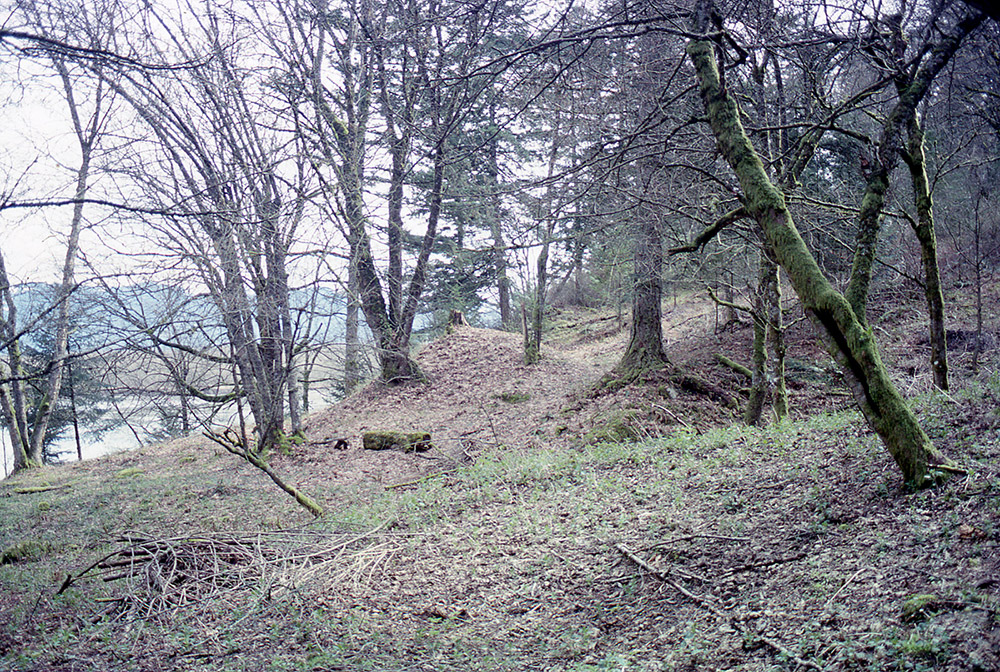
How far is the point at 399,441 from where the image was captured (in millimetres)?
11648

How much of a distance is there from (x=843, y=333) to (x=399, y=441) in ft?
29.2

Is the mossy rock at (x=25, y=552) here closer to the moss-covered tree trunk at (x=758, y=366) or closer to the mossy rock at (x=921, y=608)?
the mossy rock at (x=921, y=608)

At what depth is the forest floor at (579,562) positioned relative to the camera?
321 cm

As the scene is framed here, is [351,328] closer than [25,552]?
No

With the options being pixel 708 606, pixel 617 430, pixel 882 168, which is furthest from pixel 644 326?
pixel 708 606

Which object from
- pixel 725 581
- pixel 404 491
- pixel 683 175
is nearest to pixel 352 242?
pixel 404 491

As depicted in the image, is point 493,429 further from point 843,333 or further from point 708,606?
point 843,333

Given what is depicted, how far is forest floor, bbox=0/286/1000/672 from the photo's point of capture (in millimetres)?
3211

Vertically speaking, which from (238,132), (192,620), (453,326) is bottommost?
(192,620)

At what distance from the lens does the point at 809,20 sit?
612 centimetres

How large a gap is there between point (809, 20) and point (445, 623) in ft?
21.0

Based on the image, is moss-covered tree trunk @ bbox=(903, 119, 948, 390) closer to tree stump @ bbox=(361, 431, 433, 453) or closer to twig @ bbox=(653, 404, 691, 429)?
twig @ bbox=(653, 404, 691, 429)

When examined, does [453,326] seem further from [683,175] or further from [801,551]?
[801,551]

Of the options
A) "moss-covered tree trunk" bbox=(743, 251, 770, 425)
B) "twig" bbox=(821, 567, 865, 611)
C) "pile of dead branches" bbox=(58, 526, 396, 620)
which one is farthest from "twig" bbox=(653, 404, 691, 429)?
"twig" bbox=(821, 567, 865, 611)
